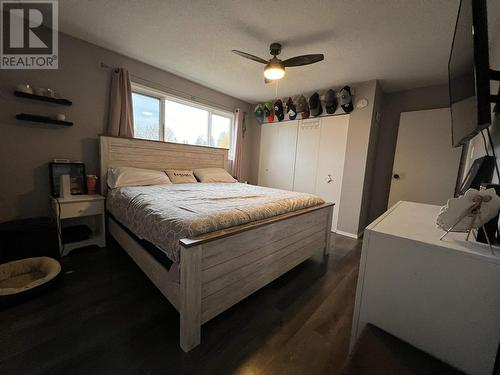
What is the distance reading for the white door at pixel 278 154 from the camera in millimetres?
4035

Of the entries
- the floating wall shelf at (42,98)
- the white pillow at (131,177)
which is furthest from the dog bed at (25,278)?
the floating wall shelf at (42,98)

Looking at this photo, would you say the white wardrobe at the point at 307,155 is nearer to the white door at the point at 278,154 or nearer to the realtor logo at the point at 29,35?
the white door at the point at 278,154

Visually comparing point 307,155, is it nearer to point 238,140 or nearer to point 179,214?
point 238,140

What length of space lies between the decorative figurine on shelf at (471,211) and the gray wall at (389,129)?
3127 millimetres

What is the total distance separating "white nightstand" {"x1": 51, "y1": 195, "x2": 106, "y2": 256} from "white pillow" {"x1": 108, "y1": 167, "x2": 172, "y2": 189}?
0.25 metres

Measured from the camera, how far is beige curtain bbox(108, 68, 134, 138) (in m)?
2.58

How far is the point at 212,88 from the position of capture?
368 centimetres

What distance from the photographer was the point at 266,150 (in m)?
4.46

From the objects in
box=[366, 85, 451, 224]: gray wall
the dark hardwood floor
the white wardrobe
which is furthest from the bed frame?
box=[366, 85, 451, 224]: gray wall

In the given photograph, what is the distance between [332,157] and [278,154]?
1.14 metres

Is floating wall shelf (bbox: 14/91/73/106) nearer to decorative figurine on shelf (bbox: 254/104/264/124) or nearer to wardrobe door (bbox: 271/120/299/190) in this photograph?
decorative figurine on shelf (bbox: 254/104/264/124)

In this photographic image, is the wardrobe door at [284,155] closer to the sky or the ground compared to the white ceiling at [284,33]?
closer to the ground

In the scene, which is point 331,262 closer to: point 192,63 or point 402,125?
point 402,125

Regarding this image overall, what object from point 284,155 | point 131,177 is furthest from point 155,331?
point 284,155
